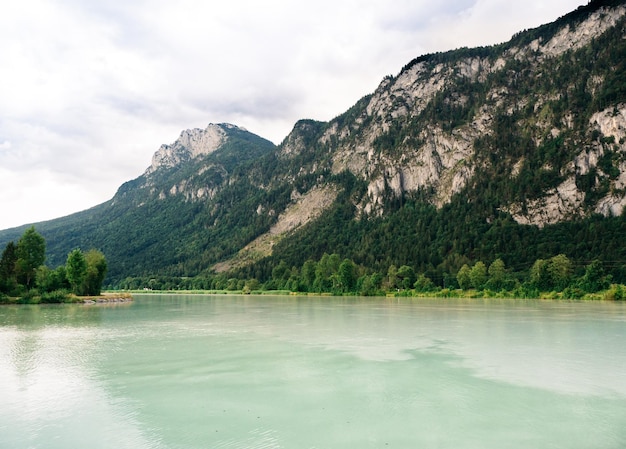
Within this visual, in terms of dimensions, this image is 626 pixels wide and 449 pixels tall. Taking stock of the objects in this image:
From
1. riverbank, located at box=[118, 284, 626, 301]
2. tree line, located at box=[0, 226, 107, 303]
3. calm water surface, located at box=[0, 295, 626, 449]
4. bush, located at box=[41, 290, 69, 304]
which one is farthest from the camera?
riverbank, located at box=[118, 284, 626, 301]

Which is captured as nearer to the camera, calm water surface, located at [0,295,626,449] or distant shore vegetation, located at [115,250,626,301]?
calm water surface, located at [0,295,626,449]

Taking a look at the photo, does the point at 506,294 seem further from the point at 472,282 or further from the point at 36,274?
the point at 36,274

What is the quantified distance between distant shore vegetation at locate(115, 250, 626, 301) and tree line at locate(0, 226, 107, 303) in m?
72.7

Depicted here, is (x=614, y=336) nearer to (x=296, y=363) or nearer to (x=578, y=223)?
(x=296, y=363)

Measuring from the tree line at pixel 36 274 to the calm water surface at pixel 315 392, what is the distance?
55.2 m

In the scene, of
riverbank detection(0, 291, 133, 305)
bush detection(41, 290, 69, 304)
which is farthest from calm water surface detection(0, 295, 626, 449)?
bush detection(41, 290, 69, 304)

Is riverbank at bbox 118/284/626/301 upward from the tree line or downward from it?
downward

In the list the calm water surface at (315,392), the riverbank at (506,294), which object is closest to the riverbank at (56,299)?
the calm water surface at (315,392)

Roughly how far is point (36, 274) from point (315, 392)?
3326 inches

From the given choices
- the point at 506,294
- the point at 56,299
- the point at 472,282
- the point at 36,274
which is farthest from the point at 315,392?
the point at 472,282

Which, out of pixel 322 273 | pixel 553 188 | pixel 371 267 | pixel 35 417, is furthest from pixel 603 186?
pixel 35 417

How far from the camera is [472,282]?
119 metres

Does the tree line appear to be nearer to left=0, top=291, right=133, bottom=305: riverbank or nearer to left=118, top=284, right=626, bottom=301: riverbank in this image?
left=0, top=291, right=133, bottom=305: riverbank

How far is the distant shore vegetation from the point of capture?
95000mm
